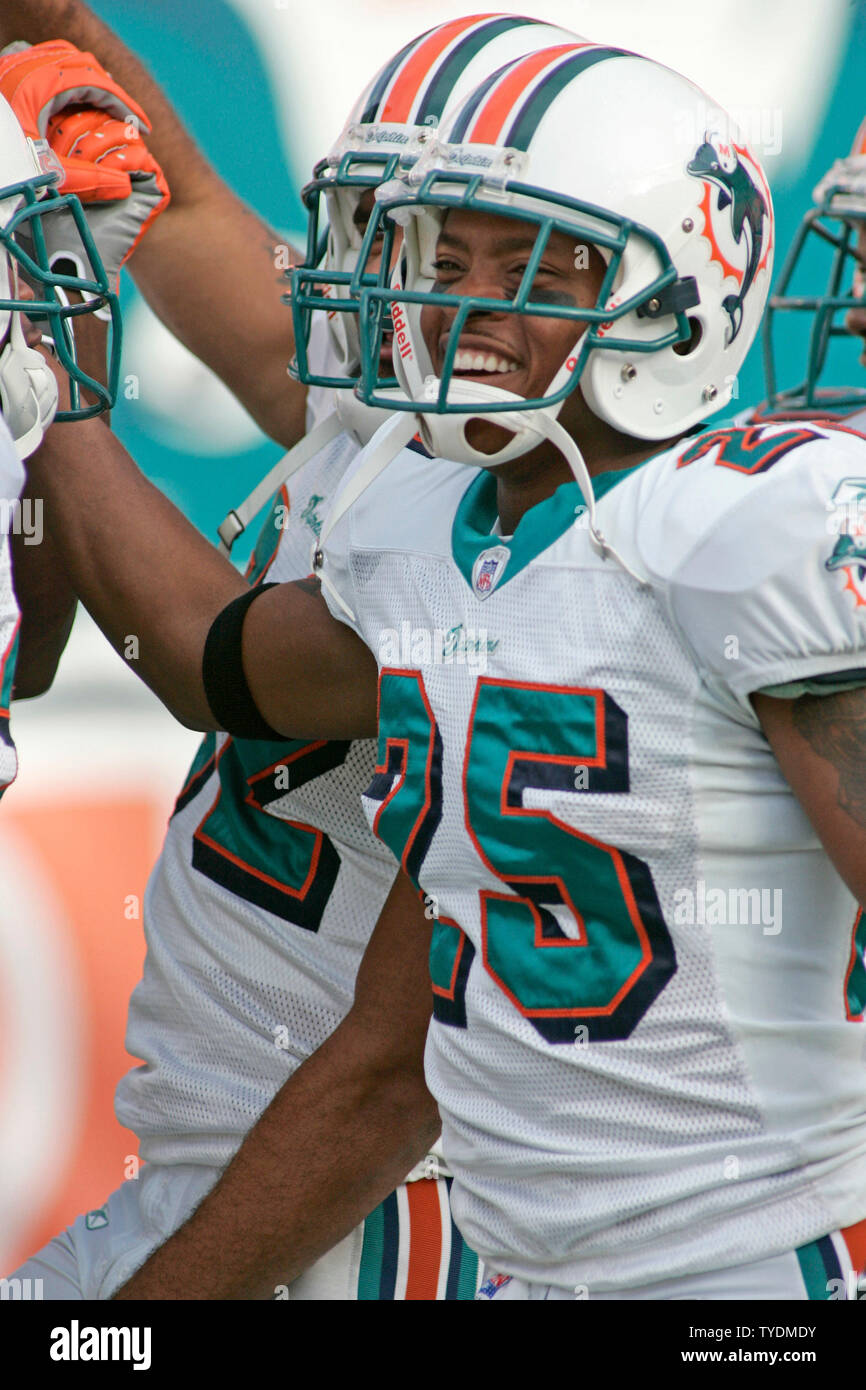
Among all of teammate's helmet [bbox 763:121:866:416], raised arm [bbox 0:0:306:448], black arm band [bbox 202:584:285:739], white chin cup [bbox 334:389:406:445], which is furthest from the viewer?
raised arm [bbox 0:0:306:448]

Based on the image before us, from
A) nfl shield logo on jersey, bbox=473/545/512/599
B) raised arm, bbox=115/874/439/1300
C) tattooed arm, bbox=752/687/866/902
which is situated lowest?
raised arm, bbox=115/874/439/1300

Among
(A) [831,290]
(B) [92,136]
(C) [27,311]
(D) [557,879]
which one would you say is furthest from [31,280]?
(A) [831,290]

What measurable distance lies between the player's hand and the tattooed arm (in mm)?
965

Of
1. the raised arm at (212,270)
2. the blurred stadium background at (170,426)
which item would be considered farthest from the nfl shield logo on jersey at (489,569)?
the blurred stadium background at (170,426)

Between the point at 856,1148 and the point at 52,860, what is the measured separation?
1910 millimetres

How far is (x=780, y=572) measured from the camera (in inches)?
49.9

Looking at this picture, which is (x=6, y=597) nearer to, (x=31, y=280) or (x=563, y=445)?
(x=31, y=280)

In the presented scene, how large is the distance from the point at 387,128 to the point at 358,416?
1.07 feet

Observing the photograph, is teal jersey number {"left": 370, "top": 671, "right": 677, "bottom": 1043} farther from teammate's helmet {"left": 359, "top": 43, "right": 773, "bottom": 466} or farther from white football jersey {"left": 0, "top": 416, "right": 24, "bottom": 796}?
white football jersey {"left": 0, "top": 416, "right": 24, "bottom": 796}

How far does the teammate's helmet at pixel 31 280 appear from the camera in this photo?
4.81 feet

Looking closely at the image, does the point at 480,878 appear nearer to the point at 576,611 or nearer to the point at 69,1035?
the point at 576,611

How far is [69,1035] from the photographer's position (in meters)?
2.86

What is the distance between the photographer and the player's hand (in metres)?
1.84

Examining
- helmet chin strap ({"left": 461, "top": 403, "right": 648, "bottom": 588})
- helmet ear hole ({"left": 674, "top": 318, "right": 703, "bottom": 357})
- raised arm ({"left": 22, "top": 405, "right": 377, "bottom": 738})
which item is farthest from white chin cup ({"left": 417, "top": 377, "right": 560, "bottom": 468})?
raised arm ({"left": 22, "top": 405, "right": 377, "bottom": 738})
